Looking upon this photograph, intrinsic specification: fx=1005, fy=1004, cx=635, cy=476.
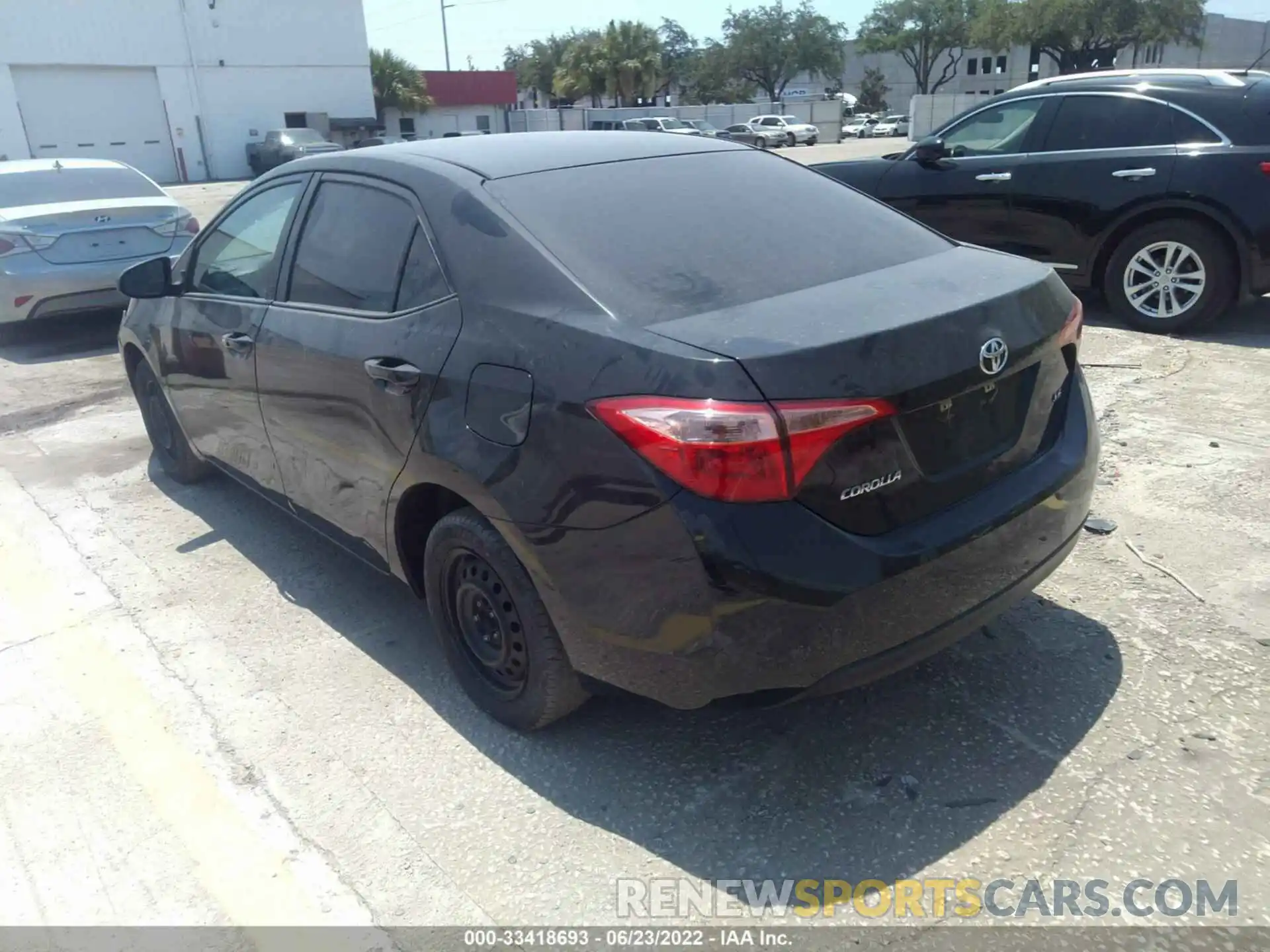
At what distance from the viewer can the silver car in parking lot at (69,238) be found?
25.9ft

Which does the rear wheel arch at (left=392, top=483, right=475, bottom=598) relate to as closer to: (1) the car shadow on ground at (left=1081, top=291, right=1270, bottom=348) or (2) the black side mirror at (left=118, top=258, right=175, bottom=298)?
(2) the black side mirror at (left=118, top=258, right=175, bottom=298)

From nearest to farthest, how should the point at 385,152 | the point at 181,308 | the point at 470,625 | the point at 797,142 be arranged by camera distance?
the point at 470,625 < the point at 385,152 < the point at 181,308 < the point at 797,142

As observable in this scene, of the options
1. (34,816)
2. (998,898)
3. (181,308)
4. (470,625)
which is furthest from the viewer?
(181,308)

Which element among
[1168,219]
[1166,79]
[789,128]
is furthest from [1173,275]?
[789,128]

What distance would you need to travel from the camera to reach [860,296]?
270cm

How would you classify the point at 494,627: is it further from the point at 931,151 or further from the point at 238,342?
the point at 931,151

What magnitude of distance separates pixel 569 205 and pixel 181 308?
2.34 m

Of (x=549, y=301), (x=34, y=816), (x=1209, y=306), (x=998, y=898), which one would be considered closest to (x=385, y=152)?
(x=549, y=301)

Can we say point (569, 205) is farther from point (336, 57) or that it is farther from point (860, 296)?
point (336, 57)

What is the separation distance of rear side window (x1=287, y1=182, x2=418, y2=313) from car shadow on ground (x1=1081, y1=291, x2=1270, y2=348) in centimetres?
551

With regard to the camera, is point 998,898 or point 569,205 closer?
point 998,898

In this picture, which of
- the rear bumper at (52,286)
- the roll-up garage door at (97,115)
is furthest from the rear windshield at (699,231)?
the roll-up garage door at (97,115)

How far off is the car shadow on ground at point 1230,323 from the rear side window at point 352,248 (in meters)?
5.51

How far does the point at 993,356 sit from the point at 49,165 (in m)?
9.26
